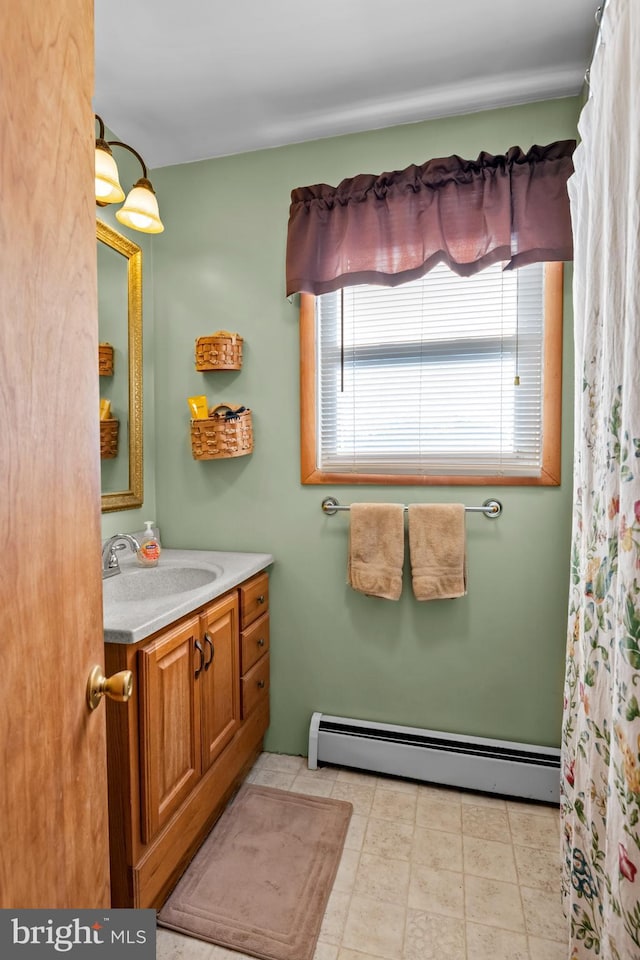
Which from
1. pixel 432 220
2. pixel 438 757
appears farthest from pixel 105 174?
pixel 438 757

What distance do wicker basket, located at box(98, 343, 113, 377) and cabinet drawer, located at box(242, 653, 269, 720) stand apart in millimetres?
1331

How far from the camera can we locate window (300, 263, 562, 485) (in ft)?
6.09

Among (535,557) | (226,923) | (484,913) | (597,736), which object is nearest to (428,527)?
(535,557)

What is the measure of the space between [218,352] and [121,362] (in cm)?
42

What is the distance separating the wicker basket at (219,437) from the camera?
6.49 ft

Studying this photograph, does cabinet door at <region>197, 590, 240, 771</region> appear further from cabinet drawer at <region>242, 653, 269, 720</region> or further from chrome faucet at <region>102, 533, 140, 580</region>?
chrome faucet at <region>102, 533, 140, 580</region>

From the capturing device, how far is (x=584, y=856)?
1.14 meters

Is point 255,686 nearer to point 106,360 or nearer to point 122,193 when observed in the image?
point 106,360

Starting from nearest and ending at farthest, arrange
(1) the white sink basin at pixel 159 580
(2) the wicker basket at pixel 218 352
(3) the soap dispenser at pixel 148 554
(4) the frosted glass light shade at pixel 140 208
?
(4) the frosted glass light shade at pixel 140 208 → (1) the white sink basin at pixel 159 580 → (3) the soap dispenser at pixel 148 554 → (2) the wicker basket at pixel 218 352

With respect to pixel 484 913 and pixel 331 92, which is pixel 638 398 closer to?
pixel 484 913

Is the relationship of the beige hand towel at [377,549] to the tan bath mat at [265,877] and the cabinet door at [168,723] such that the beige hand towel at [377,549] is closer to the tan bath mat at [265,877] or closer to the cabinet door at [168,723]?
the cabinet door at [168,723]

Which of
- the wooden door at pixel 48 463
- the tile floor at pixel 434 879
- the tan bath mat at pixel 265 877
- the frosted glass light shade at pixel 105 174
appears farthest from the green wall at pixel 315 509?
the wooden door at pixel 48 463

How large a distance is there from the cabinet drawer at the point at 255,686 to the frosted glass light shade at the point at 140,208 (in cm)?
174

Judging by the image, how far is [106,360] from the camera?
194cm
